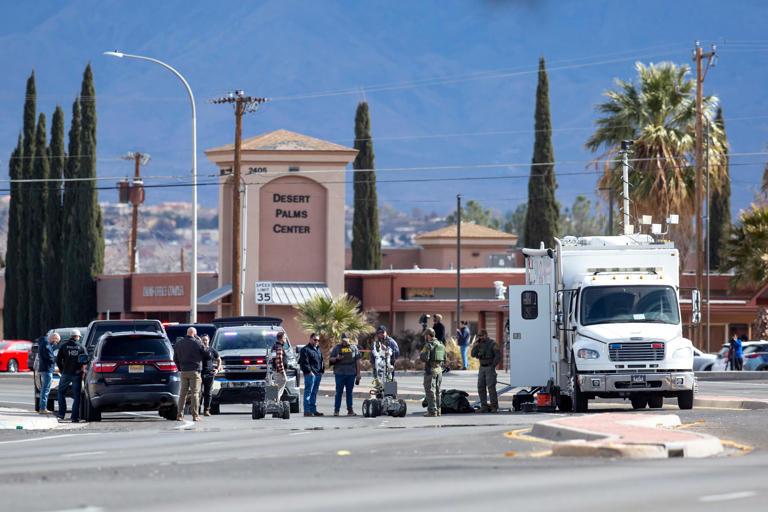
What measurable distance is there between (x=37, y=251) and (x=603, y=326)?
49.9 metres

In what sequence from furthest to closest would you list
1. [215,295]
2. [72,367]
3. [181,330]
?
[215,295]
[181,330]
[72,367]

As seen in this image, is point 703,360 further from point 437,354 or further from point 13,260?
point 13,260

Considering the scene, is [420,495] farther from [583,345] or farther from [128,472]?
[583,345]

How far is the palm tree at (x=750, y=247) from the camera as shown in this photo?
47.7m

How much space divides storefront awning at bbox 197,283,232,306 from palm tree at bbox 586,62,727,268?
16.2 m

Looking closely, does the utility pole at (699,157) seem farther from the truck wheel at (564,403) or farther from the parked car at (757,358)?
the truck wheel at (564,403)

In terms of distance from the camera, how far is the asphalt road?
11273mm

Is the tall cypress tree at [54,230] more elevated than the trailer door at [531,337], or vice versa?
the tall cypress tree at [54,230]

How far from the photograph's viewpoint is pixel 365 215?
68.4 metres

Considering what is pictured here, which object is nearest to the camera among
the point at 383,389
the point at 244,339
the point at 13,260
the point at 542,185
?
the point at 383,389

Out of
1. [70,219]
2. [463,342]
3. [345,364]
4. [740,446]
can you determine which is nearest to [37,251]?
[70,219]

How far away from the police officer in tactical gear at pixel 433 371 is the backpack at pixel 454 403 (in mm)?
971

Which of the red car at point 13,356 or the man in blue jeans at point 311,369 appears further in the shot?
the red car at point 13,356

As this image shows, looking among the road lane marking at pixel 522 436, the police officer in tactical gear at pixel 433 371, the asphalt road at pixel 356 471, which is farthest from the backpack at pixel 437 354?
the road lane marking at pixel 522 436
